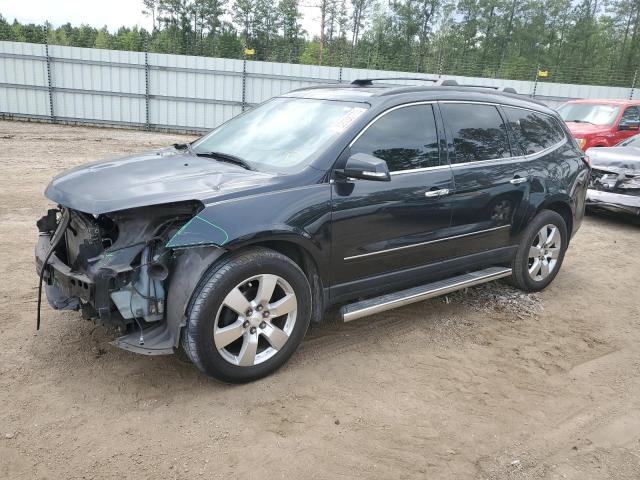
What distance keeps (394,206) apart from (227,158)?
1240mm

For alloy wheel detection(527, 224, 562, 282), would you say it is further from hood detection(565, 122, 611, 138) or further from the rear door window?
hood detection(565, 122, 611, 138)

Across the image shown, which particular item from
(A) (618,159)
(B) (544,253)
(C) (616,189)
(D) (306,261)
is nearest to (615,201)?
(C) (616,189)

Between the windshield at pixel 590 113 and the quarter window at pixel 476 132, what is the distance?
7.68 m

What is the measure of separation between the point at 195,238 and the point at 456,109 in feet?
8.17

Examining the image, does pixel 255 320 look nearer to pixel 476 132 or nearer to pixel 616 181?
pixel 476 132

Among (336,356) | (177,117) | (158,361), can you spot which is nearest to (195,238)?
(158,361)

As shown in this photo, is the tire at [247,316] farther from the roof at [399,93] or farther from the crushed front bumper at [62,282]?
the roof at [399,93]

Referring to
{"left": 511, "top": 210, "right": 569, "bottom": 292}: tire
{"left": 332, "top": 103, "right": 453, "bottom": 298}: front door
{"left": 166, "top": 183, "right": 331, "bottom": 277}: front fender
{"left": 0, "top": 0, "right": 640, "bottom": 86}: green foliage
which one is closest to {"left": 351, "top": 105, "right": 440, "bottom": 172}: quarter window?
{"left": 332, "top": 103, "right": 453, "bottom": 298}: front door

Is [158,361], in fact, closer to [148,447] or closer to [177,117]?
[148,447]

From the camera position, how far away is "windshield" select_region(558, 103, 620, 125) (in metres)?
10.9

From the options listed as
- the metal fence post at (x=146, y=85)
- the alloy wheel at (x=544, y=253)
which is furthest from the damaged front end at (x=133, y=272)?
the metal fence post at (x=146, y=85)

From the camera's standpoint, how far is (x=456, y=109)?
4289 mm

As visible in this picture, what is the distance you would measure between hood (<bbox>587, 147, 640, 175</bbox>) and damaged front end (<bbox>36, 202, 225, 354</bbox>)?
24.3 ft

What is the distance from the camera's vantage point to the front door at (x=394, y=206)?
3.56m
